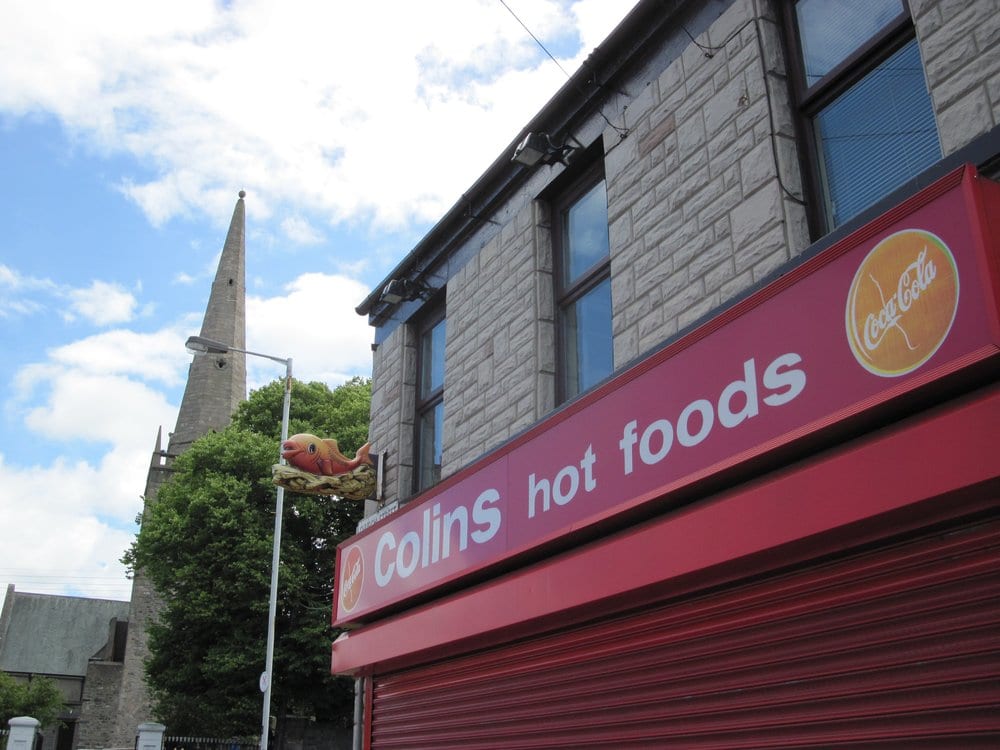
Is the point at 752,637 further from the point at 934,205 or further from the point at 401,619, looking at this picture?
the point at 401,619

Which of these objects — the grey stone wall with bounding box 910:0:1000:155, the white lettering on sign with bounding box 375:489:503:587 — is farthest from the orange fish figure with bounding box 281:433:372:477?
the grey stone wall with bounding box 910:0:1000:155

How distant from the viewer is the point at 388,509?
9.63 metres

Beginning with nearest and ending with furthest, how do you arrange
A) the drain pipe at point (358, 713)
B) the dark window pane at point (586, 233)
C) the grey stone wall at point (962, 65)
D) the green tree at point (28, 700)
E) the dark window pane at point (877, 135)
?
the grey stone wall at point (962, 65), the dark window pane at point (877, 135), the dark window pane at point (586, 233), the drain pipe at point (358, 713), the green tree at point (28, 700)

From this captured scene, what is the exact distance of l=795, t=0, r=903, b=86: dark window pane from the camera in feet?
17.9

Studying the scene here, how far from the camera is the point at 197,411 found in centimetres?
5909

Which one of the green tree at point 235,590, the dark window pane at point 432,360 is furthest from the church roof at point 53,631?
the dark window pane at point 432,360

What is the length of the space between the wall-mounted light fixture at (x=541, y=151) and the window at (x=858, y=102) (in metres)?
2.32

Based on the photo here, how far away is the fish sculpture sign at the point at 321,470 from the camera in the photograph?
9.65 meters

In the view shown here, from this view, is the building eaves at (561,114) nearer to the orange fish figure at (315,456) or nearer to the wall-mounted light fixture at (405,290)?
the wall-mounted light fixture at (405,290)

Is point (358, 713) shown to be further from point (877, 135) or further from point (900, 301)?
point (900, 301)

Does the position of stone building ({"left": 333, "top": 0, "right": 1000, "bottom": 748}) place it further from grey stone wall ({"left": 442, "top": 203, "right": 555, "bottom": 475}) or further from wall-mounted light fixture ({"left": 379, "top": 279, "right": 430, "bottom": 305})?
wall-mounted light fixture ({"left": 379, "top": 279, "right": 430, "bottom": 305})

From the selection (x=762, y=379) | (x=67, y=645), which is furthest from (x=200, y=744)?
(x=67, y=645)

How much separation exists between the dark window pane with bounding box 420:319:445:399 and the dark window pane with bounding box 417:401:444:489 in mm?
262

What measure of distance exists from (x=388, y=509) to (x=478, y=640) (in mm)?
3341
